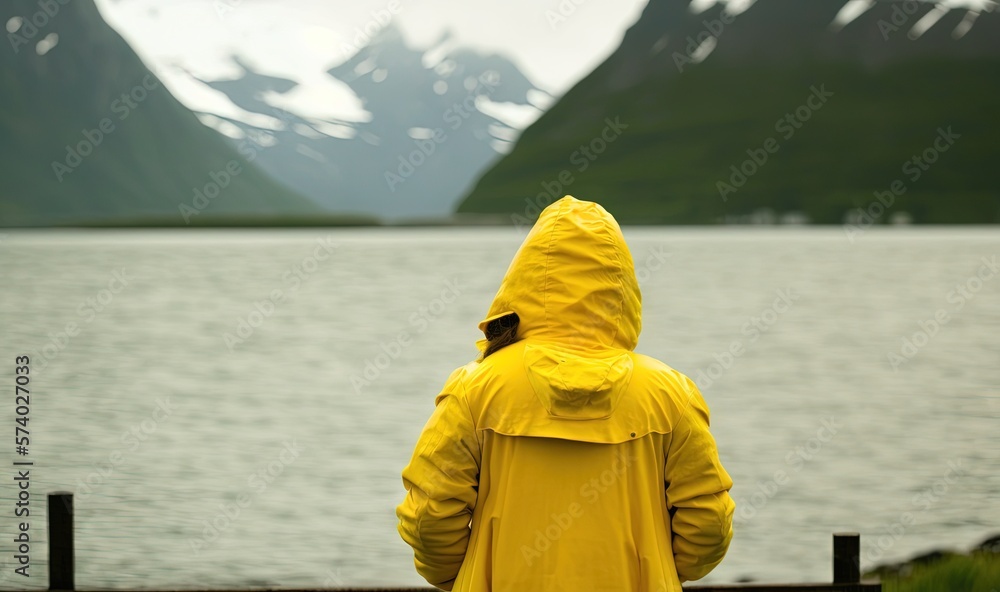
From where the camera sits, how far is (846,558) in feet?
20.8

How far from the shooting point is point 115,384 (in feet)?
99.3

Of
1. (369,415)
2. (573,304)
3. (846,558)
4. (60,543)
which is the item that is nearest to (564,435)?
(573,304)

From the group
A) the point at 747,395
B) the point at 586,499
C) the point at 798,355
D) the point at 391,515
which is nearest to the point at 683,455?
the point at 586,499

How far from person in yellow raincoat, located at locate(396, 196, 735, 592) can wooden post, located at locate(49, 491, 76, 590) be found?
15.0 feet

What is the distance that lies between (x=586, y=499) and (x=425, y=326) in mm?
40420

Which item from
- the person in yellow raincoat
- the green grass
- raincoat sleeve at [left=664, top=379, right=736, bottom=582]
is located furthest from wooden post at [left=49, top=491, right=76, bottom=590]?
the green grass

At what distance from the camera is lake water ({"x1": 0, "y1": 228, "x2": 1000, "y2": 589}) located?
13922 mm

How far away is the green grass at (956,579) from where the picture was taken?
27.9 feet

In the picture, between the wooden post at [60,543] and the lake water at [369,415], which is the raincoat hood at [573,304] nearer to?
the wooden post at [60,543]

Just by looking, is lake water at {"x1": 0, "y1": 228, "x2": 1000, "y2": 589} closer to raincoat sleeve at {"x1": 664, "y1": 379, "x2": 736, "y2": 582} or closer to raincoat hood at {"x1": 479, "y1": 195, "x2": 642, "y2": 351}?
raincoat sleeve at {"x1": 664, "y1": 379, "x2": 736, "y2": 582}

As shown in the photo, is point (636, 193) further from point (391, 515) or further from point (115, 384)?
point (391, 515)

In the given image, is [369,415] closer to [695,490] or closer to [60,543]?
[60,543]

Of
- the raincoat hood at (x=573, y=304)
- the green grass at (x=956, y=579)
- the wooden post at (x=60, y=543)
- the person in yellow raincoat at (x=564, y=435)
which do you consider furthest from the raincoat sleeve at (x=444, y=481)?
the green grass at (x=956, y=579)

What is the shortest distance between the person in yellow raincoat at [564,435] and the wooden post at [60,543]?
4.57 meters
